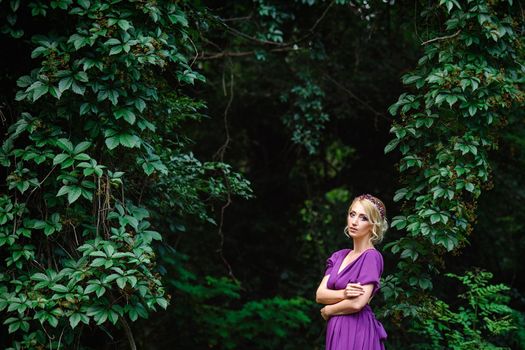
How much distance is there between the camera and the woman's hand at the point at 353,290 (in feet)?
11.8

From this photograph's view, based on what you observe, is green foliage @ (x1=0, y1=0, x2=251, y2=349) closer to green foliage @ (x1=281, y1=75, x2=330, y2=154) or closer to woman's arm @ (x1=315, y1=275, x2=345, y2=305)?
woman's arm @ (x1=315, y1=275, x2=345, y2=305)

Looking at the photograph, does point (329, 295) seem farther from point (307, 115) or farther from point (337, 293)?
point (307, 115)

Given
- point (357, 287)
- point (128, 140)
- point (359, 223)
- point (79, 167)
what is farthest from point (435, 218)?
point (79, 167)

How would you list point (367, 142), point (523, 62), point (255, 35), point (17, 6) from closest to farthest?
point (17, 6)
point (523, 62)
point (255, 35)
point (367, 142)

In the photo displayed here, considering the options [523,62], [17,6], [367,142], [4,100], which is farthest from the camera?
[367,142]

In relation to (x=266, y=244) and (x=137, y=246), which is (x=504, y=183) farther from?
(x=137, y=246)

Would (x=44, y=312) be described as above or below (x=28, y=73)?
below

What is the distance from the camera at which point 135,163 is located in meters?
4.19

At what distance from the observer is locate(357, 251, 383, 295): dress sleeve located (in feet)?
11.9

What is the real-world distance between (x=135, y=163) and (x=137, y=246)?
2.01ft

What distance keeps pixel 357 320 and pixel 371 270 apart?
300 millimetres

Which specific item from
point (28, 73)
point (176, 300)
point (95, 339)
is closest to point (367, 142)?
point (176, 300)

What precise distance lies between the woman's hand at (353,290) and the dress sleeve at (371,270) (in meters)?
0.04

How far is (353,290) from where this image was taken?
3.60 metres
